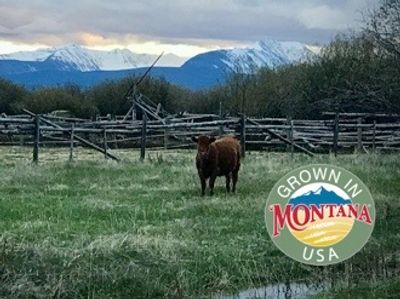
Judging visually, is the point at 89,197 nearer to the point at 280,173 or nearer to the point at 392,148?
the point at 280,173

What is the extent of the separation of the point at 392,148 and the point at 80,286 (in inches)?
821

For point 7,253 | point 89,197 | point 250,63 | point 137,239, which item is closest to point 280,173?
point 89,197

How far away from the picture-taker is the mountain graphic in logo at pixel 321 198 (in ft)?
14.1

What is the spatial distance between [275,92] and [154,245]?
28701 millimetres

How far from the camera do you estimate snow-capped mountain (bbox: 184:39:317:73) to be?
41003mm

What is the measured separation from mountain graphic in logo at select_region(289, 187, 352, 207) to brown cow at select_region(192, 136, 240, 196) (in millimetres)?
8477

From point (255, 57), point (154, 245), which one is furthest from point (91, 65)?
point (154, 245)

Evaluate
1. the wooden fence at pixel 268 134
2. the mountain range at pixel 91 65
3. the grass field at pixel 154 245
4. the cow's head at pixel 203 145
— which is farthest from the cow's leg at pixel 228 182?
the mountain range at pixel 91 65

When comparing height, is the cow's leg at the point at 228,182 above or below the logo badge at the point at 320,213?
below

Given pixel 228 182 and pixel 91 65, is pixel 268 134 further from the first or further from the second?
pixel 91 65

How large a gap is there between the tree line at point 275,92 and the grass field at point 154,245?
7.76m

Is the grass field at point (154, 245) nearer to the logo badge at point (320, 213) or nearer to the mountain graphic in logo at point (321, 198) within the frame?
the logo badge at point (320, 213)

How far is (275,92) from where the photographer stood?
36.2m

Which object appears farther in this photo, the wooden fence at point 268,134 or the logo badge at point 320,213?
the wooden fence at point 268,134
